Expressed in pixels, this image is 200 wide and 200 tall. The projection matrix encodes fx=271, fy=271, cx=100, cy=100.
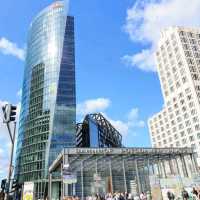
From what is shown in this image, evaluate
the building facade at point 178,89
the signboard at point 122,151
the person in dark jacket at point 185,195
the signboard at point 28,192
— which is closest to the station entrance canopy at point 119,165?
the signboard at point 122,151

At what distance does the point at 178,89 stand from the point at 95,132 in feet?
129

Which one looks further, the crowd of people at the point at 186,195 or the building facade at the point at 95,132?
the building facade at the point at 95,132

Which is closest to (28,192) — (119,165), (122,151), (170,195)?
(170,195)

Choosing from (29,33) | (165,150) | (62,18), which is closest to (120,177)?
(165,150)

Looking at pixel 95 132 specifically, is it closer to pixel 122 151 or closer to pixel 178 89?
pixel 178 89

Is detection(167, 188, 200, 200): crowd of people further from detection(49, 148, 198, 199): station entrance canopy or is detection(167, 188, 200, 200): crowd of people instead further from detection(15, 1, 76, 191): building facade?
detection(15, 1, 76, 191): building facade

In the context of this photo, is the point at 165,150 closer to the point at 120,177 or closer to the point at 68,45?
the point at 120,177

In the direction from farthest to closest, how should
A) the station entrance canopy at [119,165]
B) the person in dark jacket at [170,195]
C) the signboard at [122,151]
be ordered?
the signboard at [122,151]
the station entrance canopy at [119,165]
the person in dark jacket at [170,195]

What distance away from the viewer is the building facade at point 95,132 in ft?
311

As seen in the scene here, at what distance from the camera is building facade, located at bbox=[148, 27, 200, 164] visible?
99000 millimetres

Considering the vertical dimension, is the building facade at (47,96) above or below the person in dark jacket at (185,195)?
above

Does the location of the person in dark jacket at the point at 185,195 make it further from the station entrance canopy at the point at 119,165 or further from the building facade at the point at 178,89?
the building facade at the point at 178,89

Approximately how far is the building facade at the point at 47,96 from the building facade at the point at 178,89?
40753 mm

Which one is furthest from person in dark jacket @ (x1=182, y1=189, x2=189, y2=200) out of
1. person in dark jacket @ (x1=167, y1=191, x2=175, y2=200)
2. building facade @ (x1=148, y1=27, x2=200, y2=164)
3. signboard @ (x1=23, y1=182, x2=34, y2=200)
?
building facade @ (x1=148, y1=27, x2=200, y2=164)
